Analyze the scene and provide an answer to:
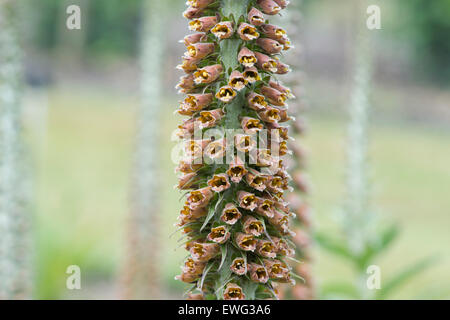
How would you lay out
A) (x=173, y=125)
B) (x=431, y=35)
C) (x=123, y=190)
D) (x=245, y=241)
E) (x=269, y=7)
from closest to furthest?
(x=245, y=241)
(x=269, y=7)
(x=123, y=190)
(x=173, y=125)
(x=431, y=35)

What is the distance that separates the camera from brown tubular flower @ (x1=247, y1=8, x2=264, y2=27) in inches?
83.0

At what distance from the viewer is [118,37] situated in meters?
34.3

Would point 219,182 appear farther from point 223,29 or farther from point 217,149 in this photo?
point 223,29

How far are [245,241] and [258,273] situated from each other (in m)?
0.14

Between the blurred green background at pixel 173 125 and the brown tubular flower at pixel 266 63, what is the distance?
5897 mm

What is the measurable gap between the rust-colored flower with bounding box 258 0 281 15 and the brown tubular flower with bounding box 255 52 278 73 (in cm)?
16

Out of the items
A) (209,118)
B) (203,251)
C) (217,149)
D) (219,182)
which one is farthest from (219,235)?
(209,118)

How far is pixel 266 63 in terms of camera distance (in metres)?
2.14

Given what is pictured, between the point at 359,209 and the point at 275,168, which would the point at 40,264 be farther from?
the point at 275,168

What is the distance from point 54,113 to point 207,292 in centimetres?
2757

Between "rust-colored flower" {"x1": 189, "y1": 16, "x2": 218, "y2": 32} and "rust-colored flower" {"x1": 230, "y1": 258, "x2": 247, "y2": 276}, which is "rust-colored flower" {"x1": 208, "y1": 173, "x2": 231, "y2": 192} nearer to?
"rust-colored flower" {"x1": 230, "y1": 258, "x2": 247, "y2": 276}

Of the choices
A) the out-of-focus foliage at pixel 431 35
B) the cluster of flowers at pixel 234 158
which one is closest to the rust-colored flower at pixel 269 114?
the cluster of flowers at pixel 234 158

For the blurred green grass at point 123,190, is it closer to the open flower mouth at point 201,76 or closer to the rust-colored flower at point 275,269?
the rust-colored flower at point 275,269

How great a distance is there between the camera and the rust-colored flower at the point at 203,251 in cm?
208
